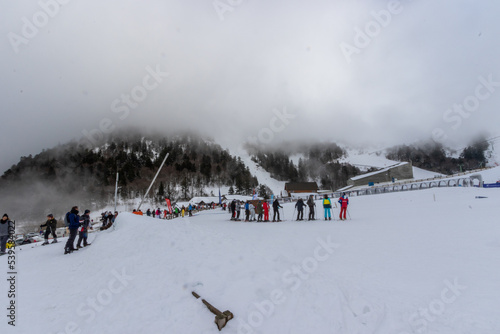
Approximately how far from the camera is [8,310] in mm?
5699

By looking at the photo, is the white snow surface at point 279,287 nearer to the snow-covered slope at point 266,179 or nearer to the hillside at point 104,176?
the hillside at point 104,176

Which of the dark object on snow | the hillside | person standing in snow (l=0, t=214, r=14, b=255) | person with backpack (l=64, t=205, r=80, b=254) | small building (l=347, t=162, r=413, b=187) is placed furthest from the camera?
the hillside

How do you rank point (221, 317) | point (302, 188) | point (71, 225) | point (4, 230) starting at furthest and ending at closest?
point (302, 188), point (4, 230), point (71, 225), point (221, 317)

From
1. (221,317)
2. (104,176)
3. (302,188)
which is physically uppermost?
(104,176)

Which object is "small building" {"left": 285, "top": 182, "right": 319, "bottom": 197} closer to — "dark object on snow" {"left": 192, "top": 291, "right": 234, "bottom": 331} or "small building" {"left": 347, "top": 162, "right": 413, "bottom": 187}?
"small building" {"left": 347, "top": 162, "right": 413, "bottom": 187}

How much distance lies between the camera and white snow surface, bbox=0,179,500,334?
161 inches

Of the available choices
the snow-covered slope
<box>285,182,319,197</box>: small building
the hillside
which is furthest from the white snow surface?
the snow-covered slope

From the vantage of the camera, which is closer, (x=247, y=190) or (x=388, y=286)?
(x=388, y=286)

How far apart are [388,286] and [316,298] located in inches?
59.8

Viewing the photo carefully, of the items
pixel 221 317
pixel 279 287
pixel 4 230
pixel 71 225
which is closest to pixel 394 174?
pixel 279 287

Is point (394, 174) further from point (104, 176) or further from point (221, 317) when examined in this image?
point (104, 176)

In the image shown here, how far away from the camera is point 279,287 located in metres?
5.50

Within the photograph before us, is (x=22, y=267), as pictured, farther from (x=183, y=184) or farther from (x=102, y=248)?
(x=183, y=184)

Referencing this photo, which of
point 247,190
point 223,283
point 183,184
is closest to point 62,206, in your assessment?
point 183,184
